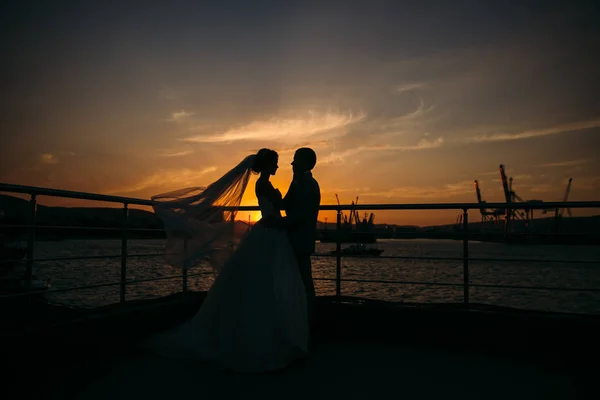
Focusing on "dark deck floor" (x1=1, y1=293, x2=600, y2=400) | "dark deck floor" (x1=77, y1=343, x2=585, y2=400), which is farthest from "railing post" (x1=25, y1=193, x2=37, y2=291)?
"dark deck floor" (x1=77, y1=343, x2=585, y2=400)

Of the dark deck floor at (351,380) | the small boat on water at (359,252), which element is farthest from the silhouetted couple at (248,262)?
the small boat on water at (359,252)

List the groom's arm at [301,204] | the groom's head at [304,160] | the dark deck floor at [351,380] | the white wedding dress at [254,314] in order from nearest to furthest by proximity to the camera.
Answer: the dark deck floor at [351,380] < the white wedding dress at [254,314] < the groom's arm at [301,204] < the groom's head at [304,160]

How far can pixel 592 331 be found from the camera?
3.34 metres

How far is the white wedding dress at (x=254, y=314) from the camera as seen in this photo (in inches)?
123

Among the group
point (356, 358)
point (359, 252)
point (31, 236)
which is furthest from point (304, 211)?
point (359, 252)

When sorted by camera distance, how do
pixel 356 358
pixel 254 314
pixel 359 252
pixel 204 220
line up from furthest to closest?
pixel 359 252, pixel 204 220, pixel 356 358, pixel 254 314

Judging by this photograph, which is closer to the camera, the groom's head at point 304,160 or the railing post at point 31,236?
the railing post at point 31,236

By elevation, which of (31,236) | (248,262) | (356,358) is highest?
(31,236)

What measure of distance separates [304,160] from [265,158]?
331 millimetres

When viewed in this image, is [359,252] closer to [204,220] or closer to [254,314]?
[204,220]

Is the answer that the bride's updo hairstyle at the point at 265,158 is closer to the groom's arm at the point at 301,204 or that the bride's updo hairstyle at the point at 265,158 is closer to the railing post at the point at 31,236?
the groom's arm at the point at 301,204

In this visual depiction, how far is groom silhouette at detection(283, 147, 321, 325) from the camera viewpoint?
352 centimetres

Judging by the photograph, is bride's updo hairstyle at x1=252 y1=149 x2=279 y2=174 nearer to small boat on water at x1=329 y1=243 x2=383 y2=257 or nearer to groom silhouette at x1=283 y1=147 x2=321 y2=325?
groom silhouette at x1=283 y1=147 x2=321 y2=325

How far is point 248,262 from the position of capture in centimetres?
346
